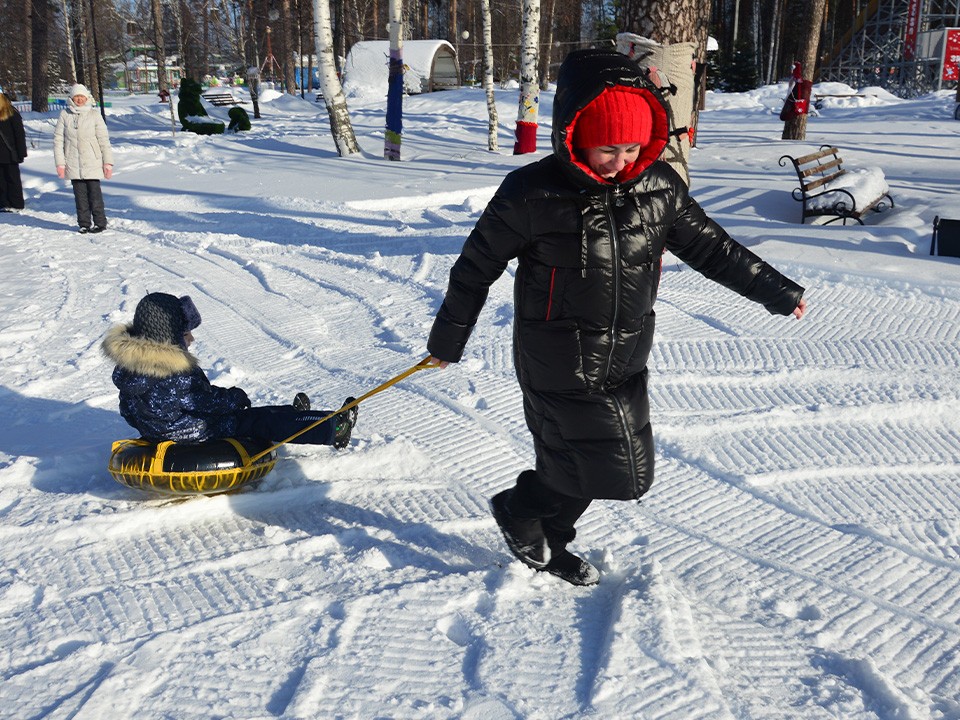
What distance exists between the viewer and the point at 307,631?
8.54ft

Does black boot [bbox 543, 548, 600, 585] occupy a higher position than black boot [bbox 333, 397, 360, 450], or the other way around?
black boot [bbox 333, 397, 360, 450]

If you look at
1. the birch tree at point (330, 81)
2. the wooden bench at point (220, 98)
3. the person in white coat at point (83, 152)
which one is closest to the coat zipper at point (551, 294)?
the person in white coat at point (83, 152)

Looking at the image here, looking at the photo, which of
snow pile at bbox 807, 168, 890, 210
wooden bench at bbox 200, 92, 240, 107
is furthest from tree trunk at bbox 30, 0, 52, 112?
snow pile at bbox 807, 168, 890, 210

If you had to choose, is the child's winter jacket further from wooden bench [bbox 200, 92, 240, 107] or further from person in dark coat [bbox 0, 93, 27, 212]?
wooden bench [bbox 200, 92, 240, 107]

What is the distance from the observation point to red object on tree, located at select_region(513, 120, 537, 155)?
14844mm

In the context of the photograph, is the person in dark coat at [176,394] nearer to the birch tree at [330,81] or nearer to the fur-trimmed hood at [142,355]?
the fur-trimmed hood at [142,355]

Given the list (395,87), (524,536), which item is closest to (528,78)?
(395,87)

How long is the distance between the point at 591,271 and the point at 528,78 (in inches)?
491

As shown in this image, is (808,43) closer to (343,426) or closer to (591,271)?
(343,426)

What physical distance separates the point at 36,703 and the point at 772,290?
7.93 feet

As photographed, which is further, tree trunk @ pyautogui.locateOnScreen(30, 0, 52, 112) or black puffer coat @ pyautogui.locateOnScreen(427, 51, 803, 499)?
tree trunk @ pyautogui.locateOnScreen(30, 0, 52, 112)

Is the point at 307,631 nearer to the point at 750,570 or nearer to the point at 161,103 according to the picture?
the point at 750,570

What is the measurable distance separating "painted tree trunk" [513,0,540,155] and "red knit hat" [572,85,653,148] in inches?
470

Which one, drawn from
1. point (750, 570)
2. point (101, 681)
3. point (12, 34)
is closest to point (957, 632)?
point (750, 570)
